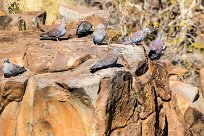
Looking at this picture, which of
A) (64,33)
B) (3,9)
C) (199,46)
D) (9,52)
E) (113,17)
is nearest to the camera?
(9,52)

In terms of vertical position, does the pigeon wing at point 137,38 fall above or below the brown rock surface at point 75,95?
above

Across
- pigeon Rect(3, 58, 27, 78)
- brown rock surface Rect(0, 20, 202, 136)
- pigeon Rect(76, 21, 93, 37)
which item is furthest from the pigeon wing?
pigeon Rect(3, 58, 27, 78)

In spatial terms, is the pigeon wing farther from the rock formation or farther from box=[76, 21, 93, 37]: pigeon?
box=[76, 21, 93, 37]: pigeon

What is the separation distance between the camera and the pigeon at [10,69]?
1144 centimetres

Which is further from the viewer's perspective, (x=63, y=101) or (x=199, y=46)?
(x=199, y=46)

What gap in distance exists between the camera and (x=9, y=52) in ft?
42.5

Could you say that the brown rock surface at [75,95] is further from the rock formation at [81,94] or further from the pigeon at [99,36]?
the pigeon at [99,36]

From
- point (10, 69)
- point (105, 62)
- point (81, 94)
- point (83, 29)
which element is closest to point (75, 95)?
point (81, 94)

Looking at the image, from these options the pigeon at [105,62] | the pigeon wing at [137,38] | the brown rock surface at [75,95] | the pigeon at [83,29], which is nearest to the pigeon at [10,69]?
the brown rock surface at [75,95]

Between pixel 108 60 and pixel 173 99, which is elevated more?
pixel 108 60

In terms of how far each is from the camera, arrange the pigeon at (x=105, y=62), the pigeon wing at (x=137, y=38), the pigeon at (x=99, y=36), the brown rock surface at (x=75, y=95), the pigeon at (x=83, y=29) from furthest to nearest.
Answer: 1. the pigeon at (x=83, y=29)
2. the pigeon wing at (x=137, y=38)
3. the pigeon at (x=99, y=36)
4. the pigeon at (x=105, y=62)
5. the brown rock surface at (x=75, y=95)

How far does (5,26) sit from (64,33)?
265 cm

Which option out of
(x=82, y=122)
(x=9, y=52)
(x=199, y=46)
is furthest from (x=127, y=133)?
(x=199, y=46)

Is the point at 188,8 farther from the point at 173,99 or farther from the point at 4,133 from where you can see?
the point at 4,133
